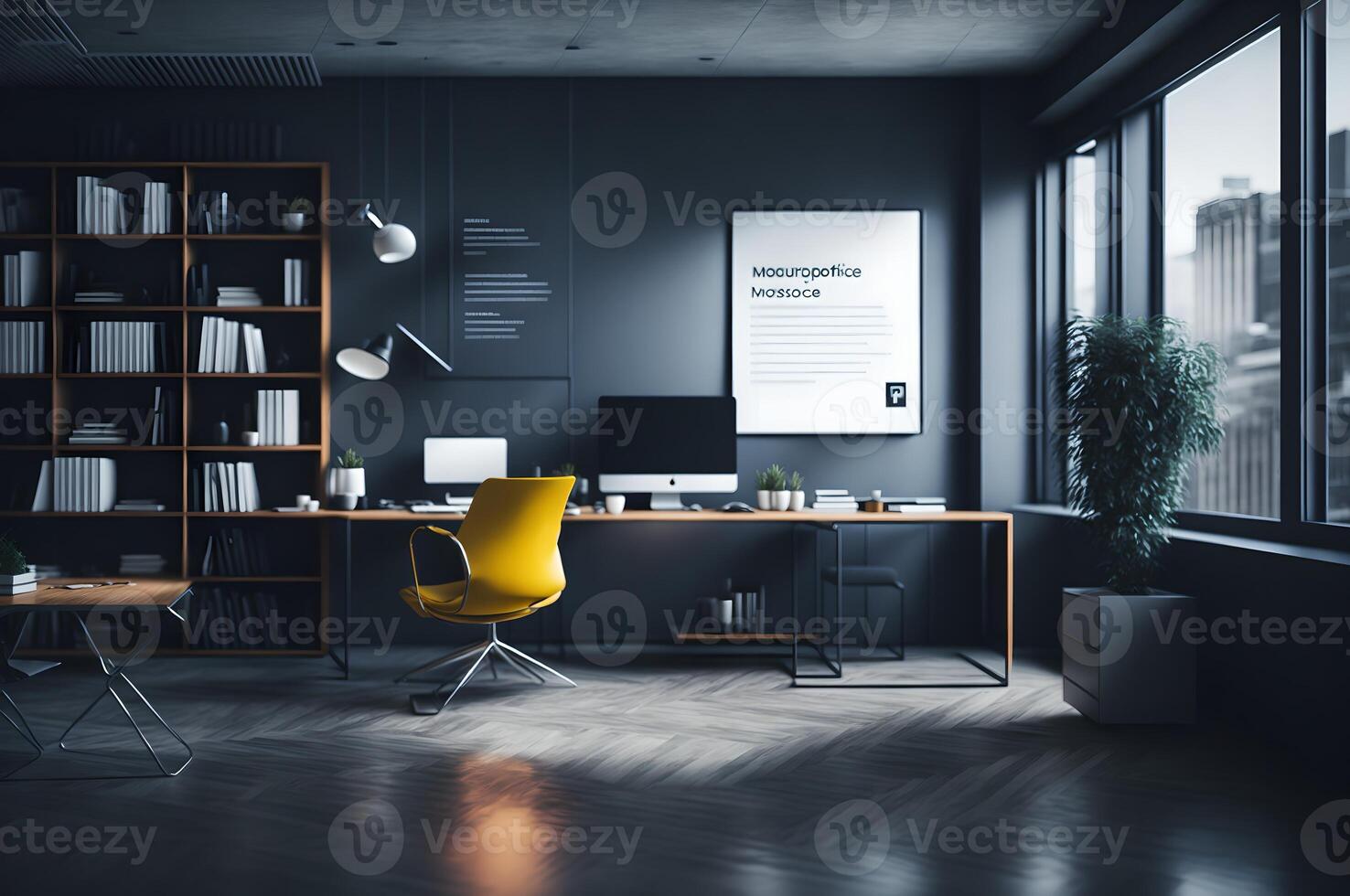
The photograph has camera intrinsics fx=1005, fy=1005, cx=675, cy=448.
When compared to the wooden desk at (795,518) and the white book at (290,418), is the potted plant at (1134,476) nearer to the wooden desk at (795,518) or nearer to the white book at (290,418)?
the wooden desk at (795,518)

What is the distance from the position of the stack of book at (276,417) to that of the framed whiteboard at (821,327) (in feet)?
8.53

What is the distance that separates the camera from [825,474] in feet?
20.1

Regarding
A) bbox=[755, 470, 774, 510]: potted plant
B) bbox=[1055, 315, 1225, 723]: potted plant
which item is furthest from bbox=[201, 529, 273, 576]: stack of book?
bbox=[1055, 315, 1225, 723]: potted plant

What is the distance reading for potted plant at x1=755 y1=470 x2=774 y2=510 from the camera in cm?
561

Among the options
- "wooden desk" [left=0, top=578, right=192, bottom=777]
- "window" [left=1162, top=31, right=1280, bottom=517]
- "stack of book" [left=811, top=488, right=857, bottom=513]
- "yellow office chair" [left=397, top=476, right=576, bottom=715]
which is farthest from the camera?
"stack of book" [left=811, top=488, right=857, bottom=513]

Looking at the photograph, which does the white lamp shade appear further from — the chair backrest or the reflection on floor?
the reflection on floor

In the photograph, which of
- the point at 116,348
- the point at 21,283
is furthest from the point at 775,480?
the point at 21,283

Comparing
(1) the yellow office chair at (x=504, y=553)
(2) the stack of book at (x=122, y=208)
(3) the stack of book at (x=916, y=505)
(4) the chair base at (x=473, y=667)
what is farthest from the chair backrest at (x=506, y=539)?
(2) the stack of book at (x=122, y=208)

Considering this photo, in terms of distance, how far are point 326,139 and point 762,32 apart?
8.75ft

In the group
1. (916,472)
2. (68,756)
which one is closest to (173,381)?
(68,756)

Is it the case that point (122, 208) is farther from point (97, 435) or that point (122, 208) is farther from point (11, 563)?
point (11, 563)

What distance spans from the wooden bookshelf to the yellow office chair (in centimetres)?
147

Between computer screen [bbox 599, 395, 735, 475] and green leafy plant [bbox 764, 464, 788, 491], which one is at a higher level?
computer screen [bbox 599, 395, 735, 475]

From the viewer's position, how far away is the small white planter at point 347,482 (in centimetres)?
564
